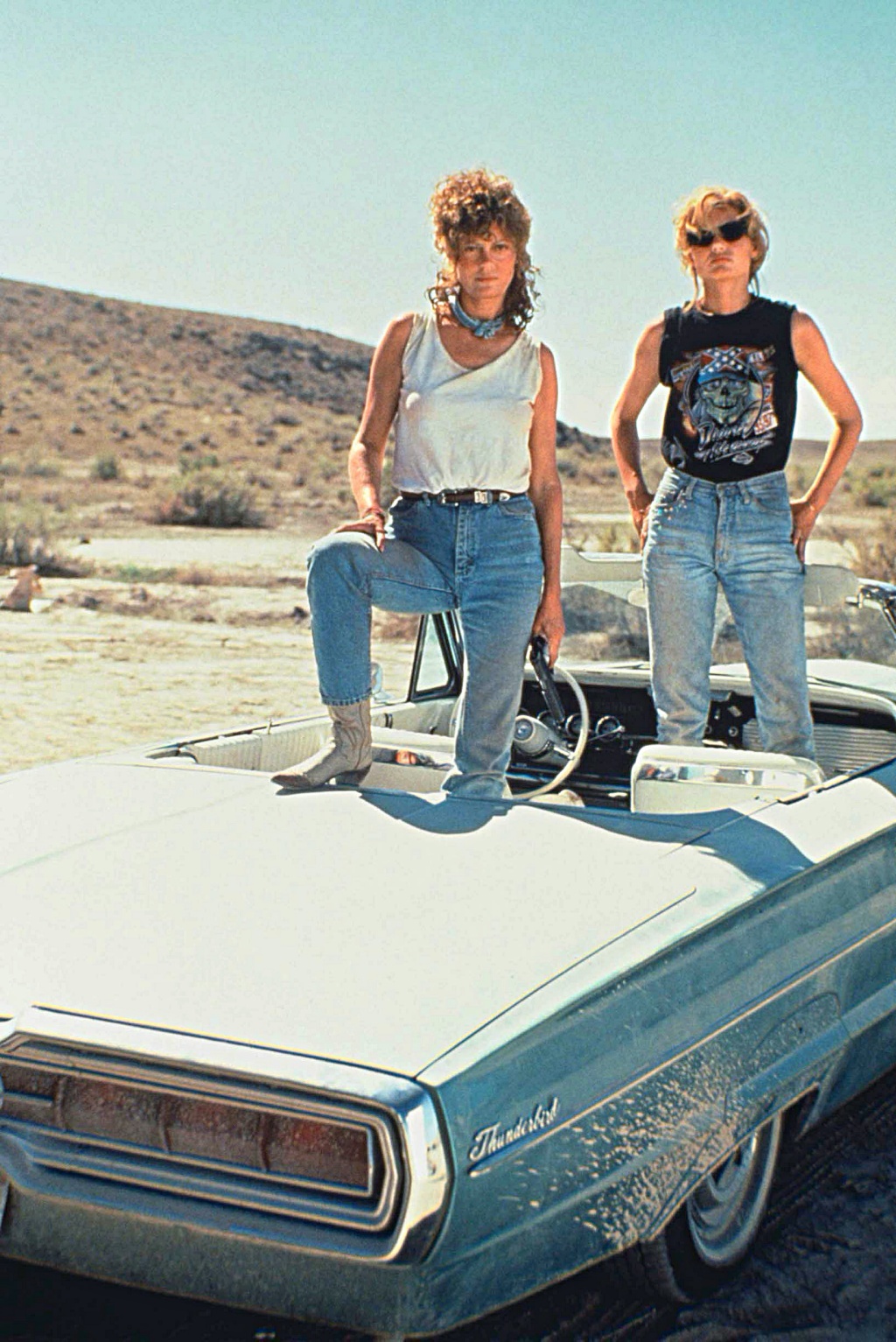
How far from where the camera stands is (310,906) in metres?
2.58

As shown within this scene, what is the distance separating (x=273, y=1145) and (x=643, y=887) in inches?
30.9

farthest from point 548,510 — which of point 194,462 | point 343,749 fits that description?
point 194,462

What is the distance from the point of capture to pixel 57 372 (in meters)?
54.6

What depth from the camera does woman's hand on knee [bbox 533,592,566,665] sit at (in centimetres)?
366

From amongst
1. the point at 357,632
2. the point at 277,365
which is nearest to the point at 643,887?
the point at 357,632

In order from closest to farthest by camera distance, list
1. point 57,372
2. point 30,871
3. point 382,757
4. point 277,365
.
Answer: point 30,871
point 382,757
point 57,372
point 277,365

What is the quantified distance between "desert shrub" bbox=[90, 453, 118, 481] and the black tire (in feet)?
116

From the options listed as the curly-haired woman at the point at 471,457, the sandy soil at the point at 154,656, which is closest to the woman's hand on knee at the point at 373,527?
the curly-haired woman at the point at 471,457

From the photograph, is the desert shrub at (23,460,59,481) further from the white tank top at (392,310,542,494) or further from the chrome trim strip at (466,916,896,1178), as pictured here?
the chrome trim strip at (466,916,896,1178)

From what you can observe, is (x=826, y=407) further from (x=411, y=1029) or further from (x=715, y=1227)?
(x=411, y=1029)

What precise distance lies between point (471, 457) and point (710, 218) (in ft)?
3.16

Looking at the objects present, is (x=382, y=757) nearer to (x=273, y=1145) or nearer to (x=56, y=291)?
(x=273, y=1145)

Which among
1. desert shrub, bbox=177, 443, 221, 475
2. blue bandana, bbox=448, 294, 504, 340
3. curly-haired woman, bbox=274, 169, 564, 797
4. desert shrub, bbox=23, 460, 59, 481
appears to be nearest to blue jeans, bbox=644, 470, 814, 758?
curly-haired woman, bbox=274, 169, 564, 797

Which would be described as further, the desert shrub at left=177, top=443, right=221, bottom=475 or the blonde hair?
the desert shrub at left=177, top=443, right=221, bottom=475
